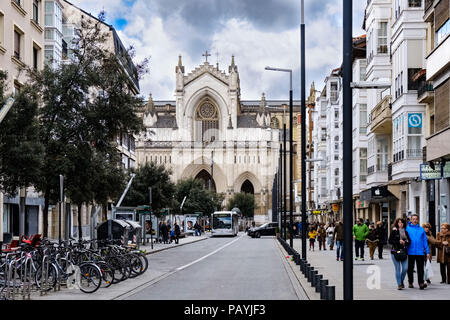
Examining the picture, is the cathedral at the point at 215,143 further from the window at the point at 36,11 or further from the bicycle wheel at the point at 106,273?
the bicycle wheel at the point at 106,273

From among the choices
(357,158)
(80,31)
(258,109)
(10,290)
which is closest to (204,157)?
(258,109)

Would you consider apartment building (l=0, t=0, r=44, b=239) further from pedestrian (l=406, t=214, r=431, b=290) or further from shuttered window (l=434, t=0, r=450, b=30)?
pedestrian (l=406, t=214, r=431, b=290)

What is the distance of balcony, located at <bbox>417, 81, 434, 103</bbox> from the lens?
1180 inches

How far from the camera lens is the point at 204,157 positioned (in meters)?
125

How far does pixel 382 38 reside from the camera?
4128 centimetres

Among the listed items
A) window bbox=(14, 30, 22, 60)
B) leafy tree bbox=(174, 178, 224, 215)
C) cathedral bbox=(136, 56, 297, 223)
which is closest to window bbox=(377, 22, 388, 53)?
window bbox=(14, 30, 22, 60)

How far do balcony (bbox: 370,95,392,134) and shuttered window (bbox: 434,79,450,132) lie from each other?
9376 millimetres

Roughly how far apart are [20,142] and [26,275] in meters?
4.89

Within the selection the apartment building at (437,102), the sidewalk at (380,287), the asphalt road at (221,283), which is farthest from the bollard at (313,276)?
the apartment building at (437,102)

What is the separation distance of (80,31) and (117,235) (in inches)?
331

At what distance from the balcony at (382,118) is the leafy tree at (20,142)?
2107cm

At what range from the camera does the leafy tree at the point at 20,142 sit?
1888 cm
